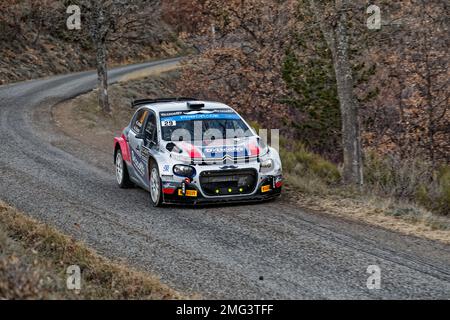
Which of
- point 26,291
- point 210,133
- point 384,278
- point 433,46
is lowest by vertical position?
point 384,278

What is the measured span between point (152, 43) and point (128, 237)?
47850 millimetres

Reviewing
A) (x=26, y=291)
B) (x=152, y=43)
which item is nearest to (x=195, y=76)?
(x=26, y=291)

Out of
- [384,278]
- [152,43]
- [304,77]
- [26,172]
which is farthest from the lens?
[152,43]

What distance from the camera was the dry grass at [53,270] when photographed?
5824mm

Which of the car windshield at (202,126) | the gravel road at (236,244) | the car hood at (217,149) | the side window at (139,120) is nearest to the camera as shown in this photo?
the gravel road at (236,244)

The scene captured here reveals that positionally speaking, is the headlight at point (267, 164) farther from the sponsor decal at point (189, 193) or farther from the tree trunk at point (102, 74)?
the tree trunk at point (102, 74)

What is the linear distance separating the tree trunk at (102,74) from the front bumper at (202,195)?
16882mm

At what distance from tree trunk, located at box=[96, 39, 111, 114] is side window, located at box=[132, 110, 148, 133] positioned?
46.5ft

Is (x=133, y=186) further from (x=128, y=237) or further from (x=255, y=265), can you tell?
(x=255, y=265)

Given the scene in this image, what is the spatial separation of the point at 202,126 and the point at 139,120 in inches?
69.8

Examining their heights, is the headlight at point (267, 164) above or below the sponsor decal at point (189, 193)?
above

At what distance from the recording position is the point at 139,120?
43.1ft

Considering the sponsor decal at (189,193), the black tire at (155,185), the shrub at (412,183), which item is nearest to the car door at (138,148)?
the black tire at (155,185)

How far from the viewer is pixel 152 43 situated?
55.8 meters
